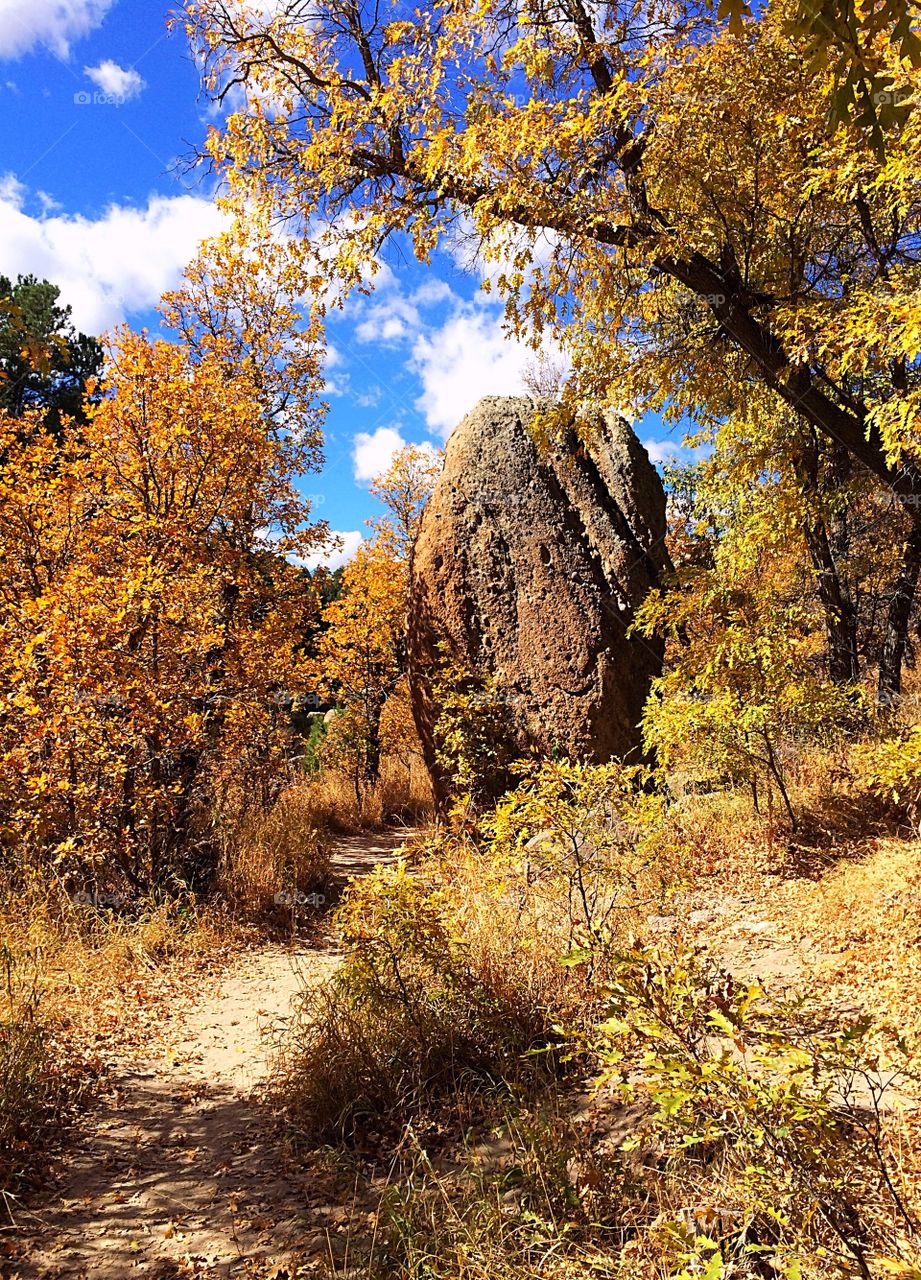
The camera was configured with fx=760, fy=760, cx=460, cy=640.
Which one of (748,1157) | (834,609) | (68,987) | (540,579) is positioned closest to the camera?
(748,1157)

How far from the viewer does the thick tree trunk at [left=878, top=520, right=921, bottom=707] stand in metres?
8.89

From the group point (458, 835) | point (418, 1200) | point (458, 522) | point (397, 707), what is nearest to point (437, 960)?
point (418, 1200)

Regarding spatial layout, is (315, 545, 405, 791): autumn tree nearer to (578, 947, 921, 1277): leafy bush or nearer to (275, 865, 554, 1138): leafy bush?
(275, 865, 554, 1138): leafy bush

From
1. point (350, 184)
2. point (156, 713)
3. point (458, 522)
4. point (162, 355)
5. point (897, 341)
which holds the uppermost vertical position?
point (350, 184)

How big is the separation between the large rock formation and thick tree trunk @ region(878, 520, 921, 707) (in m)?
2.81

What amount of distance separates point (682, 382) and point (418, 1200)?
6.45 metres

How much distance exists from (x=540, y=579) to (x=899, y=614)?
4856 millimetres

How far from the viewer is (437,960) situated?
394cm

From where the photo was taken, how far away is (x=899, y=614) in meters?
9.79

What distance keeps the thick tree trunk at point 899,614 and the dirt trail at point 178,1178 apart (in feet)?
25.3

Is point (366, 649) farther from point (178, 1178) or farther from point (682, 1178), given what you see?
point (682, 1178)

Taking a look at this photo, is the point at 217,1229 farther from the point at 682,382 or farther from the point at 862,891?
the point at 682,382

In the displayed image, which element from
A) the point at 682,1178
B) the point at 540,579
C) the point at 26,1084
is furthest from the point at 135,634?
the point at 682,1178

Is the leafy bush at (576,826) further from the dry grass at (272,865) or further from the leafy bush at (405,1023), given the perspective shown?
the dry grass at (272,865)
